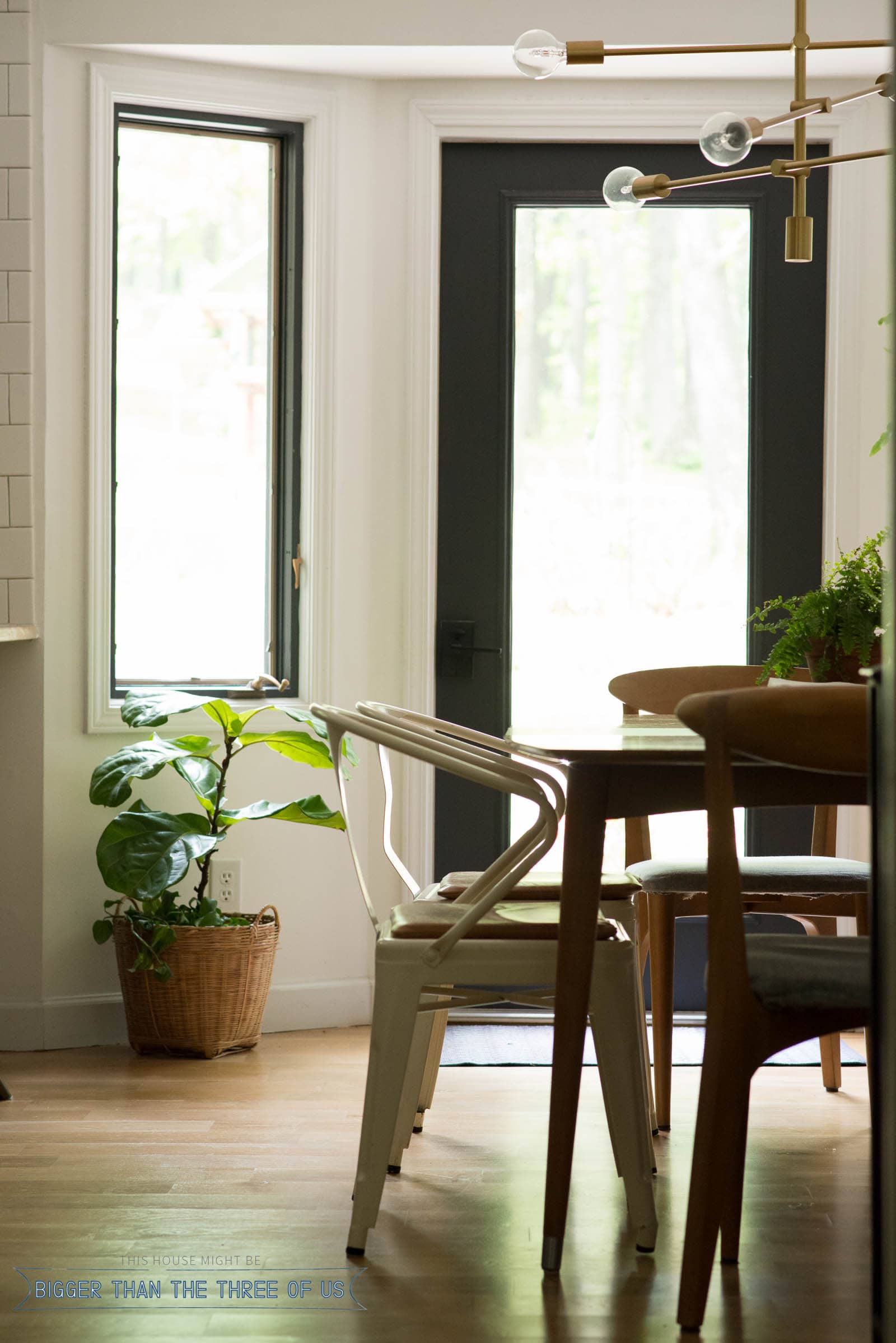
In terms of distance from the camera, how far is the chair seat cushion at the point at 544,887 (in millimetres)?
2426

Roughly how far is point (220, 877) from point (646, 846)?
113 centimetres

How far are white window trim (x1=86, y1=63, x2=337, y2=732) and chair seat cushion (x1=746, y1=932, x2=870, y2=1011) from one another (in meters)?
2.09

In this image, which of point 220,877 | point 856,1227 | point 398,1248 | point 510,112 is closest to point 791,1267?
point 856,1227

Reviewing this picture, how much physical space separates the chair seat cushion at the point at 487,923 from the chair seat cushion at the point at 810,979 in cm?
38

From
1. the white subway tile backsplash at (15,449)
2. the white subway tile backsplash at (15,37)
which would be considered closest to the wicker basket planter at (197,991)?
the white subway tile backsplash at (15,449)

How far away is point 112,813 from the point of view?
3.53 meters

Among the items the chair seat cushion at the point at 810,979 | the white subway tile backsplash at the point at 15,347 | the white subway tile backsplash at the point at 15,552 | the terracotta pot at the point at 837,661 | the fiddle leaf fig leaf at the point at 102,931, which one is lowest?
the fiddle leaf fig leaf at the point at 102,931

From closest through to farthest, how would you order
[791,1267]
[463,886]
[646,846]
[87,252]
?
[791,1267], [463,886], [646,846], [87,252]

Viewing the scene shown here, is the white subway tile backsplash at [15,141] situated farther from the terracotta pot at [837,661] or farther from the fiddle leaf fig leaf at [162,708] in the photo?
the terracotta pot at [837,661]

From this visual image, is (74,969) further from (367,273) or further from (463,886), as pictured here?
(367,273)

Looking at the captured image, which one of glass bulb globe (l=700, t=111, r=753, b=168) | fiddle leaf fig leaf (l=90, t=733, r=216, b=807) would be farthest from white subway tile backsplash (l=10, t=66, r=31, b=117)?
glass bulb globe (l=700, t=111, r=753, b=168)

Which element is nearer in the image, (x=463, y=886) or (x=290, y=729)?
(x=463, y=886)

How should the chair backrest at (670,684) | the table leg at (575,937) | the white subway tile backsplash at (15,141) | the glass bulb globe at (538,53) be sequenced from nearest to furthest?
the table leg at (575,937), the glass bulb globe at (538,53), the chair backrest at (670,684), the white subway tile backsplash at (15,141)

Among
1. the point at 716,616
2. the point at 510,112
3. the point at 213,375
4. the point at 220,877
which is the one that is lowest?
the point at 220,877
